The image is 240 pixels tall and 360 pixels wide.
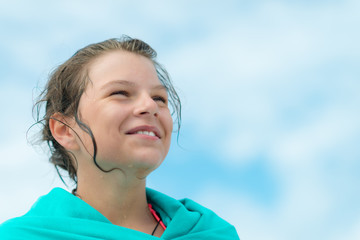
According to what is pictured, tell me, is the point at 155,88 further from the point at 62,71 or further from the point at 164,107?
the point at 62,71

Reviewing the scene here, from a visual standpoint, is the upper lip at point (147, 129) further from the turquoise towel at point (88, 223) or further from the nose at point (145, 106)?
the turquoise towel at point (88, 223)

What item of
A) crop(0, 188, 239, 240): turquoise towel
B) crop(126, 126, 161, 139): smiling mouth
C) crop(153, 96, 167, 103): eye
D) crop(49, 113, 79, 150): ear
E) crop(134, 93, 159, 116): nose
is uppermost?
crop(153, 96, 167, 103): eye

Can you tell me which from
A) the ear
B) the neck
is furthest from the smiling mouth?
the ear

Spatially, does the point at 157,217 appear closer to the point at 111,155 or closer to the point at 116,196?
the point at 116,196

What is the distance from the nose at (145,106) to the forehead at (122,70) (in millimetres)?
119

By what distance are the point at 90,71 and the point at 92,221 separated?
0.99 meters

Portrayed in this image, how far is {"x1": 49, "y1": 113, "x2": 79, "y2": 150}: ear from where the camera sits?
3211 mm

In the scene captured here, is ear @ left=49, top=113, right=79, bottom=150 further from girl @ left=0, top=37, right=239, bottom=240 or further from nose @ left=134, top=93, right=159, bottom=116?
nose @ left=134, top=93, right=159, bottom=116

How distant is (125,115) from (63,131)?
54 cm

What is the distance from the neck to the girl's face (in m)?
0.11

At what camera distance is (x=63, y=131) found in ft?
10.7

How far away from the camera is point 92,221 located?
2.90 m

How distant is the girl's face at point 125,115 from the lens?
296cm

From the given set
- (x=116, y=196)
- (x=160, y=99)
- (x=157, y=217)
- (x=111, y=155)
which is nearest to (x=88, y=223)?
(x=116, y=196)
